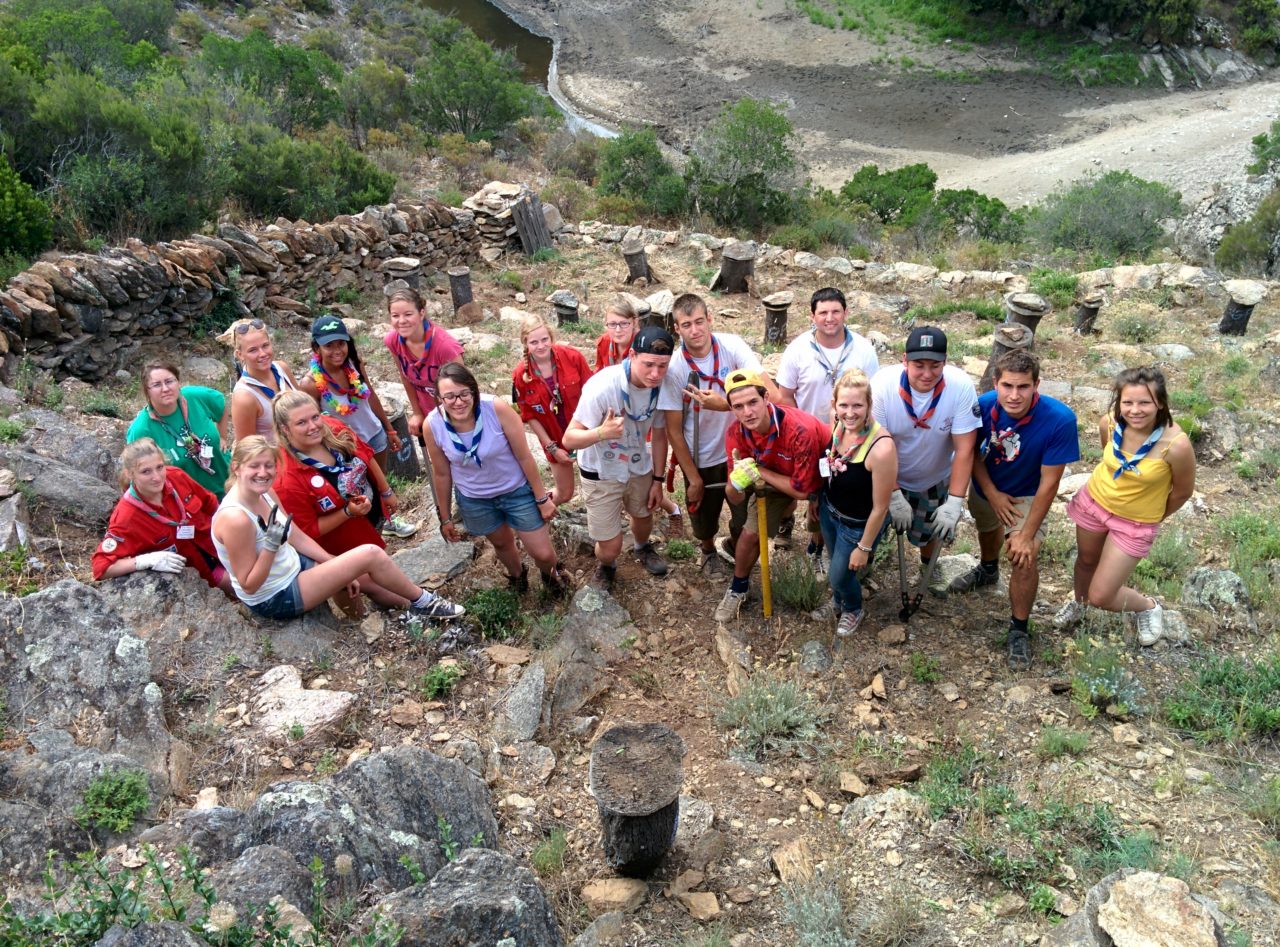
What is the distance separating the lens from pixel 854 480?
430cm

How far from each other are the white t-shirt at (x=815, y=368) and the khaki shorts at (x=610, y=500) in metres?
1.01

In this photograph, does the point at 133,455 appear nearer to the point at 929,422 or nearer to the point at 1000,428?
the point at 929,422

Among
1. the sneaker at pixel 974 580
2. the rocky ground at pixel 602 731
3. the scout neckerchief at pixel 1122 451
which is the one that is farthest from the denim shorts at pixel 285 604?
the scout neckerchief at pixel 1122 451

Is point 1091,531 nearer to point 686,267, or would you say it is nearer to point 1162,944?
point 1162,944

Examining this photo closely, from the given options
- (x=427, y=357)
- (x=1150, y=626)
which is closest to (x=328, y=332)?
(x=427, y=357)

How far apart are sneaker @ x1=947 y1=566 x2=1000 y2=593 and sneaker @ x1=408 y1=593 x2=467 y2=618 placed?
2.92 m

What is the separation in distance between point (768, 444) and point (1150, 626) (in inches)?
87.2

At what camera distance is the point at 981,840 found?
135 inches

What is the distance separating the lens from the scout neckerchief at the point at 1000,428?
4.34m

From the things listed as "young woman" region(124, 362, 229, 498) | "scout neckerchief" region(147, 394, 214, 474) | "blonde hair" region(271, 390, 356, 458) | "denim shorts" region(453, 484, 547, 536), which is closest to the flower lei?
"young woman" region(124, 362, 229, 498)

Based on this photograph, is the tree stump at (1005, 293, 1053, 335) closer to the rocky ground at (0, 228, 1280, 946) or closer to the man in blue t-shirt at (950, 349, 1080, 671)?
the rocky ground at (0, 228, 1280, 946)

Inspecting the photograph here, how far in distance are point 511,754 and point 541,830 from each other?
19.1 inches

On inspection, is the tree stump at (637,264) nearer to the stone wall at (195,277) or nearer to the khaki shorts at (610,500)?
the stone wall at (195,277)

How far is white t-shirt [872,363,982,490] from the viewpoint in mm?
4383
